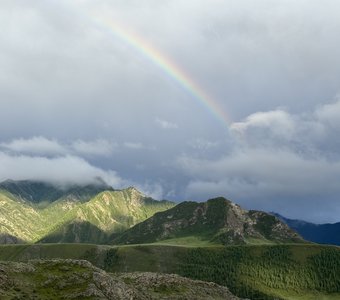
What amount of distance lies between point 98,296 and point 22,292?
2949 cm

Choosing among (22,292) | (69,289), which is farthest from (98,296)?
(22,292)

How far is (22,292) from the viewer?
602 feet

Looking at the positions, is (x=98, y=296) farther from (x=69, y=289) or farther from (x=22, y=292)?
(x=22, y=292)

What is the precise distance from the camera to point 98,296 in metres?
190

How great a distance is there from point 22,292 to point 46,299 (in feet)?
32.2

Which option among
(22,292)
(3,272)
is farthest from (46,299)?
(3,272)

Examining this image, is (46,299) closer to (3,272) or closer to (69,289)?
(69,289)

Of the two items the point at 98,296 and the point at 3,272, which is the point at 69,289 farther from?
the point at 3,272

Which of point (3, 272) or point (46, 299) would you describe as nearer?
point (46, 299)

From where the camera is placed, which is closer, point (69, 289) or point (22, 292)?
point (22, 292)

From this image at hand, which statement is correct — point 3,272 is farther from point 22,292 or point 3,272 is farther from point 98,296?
point 98,296

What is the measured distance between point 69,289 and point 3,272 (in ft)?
94.2

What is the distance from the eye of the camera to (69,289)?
196750 mm

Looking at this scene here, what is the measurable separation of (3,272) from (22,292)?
63.1ft
